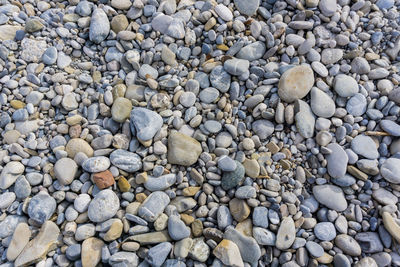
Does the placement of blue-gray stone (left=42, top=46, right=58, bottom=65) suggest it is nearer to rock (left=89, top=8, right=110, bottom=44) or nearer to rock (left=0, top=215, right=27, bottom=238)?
rock (left=89, top=8, right=110, bottom=44)

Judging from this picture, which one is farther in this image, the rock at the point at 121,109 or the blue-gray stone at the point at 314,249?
the rock at the point at 121,109

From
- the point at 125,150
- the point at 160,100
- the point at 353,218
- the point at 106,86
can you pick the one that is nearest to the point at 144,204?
the point at 125,150

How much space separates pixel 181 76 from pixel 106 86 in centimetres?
45

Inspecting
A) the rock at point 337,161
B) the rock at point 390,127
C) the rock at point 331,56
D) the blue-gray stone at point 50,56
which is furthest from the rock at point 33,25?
the rock at point 390,127

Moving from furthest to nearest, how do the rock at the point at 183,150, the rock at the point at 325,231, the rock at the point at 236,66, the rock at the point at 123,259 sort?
1. the rock at the point at 236,66
2. the rock at the point at 183,150
3. the rock at the point at 325,231
4. the rock at the point at 123,259

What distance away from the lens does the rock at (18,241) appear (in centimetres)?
146

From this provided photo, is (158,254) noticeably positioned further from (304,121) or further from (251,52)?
(251,52)

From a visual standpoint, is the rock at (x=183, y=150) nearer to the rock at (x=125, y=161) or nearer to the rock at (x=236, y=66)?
the rock at (x=125, y=161)

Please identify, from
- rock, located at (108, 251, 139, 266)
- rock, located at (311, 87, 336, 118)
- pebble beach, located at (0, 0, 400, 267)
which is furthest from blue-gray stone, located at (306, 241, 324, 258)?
rock, located at (108, 251, 139, 266)

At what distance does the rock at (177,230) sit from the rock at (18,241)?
0.70 meters

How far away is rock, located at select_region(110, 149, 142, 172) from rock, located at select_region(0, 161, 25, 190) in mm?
485

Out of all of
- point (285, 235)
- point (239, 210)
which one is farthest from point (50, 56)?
Answer: point (285, 235)

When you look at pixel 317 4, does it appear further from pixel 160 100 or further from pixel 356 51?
pixel 160 100

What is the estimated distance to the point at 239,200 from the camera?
5.17ft
